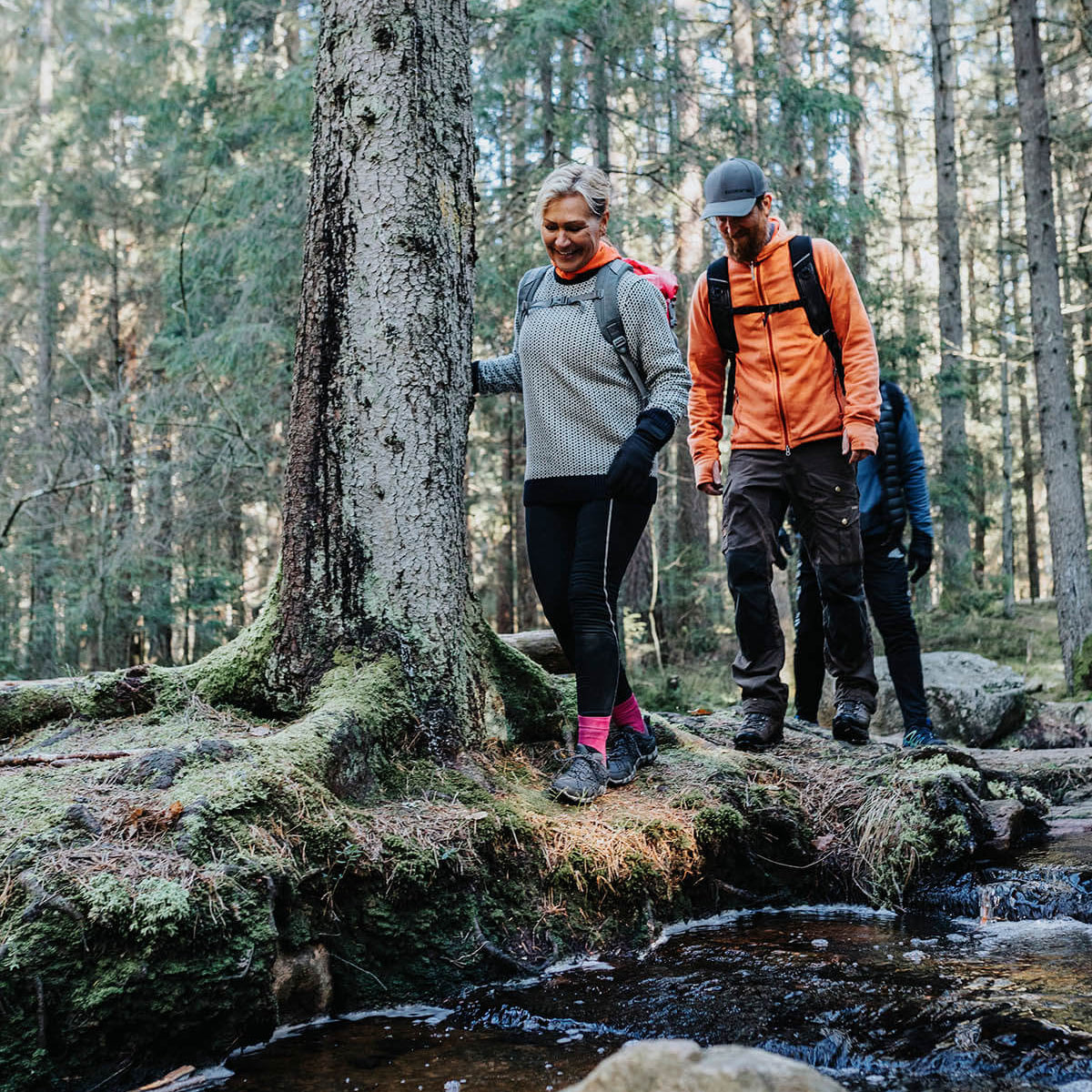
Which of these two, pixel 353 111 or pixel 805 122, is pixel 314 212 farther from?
pixel 805 122

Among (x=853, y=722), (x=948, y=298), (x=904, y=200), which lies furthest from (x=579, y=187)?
(x=904, y=200)

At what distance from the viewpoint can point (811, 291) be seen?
4.76 m

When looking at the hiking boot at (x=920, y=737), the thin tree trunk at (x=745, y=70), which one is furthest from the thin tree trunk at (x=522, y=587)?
the hiking boot at (x=920, y=737)

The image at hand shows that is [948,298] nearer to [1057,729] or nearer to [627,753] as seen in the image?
[1057,729]

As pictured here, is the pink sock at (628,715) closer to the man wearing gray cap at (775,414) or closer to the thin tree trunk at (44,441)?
the man wearing gray cap at (775,414)

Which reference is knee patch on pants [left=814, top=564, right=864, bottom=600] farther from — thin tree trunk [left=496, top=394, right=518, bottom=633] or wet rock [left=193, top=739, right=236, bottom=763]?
thin tree trunk [left=496, top=394, right=518, bottom=633]

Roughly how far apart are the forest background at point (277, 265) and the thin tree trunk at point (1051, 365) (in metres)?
0.08

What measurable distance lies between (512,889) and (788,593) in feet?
33.5

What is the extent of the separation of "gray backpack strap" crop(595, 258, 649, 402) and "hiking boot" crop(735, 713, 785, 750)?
186 centimetres

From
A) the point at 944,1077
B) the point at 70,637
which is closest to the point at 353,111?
the point at 944,1077

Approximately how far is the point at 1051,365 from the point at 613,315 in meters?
9.76

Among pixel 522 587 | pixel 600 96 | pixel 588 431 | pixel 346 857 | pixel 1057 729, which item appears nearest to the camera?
pixel 346 857

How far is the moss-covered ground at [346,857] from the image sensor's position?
8.30 ft

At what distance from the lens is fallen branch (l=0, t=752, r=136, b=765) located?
349cm
